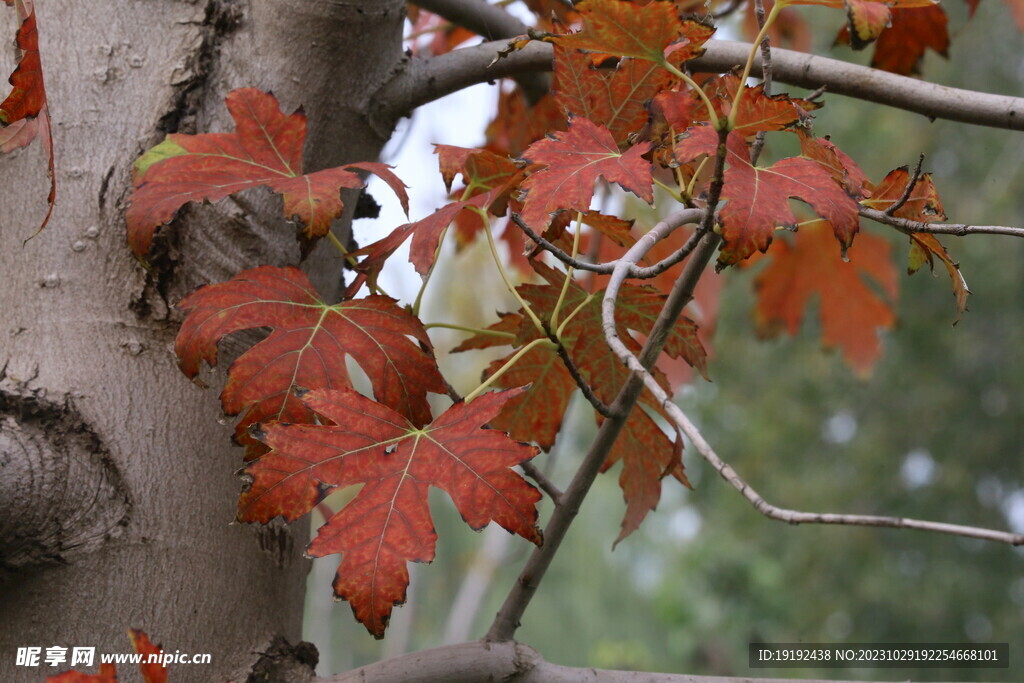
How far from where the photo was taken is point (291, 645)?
1.94 ft

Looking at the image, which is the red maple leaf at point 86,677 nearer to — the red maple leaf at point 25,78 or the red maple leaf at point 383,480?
the red maple leaf at point 383,480

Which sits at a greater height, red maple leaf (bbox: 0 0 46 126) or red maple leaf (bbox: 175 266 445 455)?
red maple leaf (bbox: 0 0 46 126)

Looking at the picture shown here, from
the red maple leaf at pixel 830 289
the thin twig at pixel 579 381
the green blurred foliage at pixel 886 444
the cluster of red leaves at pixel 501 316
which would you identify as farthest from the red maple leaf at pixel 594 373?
the green blurred foliage at pixel 886 444

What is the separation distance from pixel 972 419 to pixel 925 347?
407 millimetres

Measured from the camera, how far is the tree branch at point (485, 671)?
52 cm

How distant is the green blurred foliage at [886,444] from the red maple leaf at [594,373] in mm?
2604

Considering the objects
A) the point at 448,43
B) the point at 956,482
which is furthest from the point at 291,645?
the point at 956,482

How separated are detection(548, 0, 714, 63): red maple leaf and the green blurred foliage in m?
2.74

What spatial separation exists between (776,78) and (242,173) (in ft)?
1.51

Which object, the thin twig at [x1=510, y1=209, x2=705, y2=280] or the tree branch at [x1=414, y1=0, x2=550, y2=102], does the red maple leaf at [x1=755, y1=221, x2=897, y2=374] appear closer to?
the tree branch at [x1=414, y1=0, x2=550, y2=102]

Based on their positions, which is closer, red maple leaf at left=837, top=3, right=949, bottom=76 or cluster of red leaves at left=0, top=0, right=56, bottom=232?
cluster of red leaves at left=0, top=0, right=56, bottom=232

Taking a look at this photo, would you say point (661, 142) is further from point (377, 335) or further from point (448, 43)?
point (448, 43)

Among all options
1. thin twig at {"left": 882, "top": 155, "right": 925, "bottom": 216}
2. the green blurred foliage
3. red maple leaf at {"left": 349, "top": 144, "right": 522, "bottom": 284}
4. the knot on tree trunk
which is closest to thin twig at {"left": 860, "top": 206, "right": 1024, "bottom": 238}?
thin twig at {"left": 882, "top": 155, "right": 925, "bottom": 216}

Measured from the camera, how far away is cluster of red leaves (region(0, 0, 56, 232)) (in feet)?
1.45
